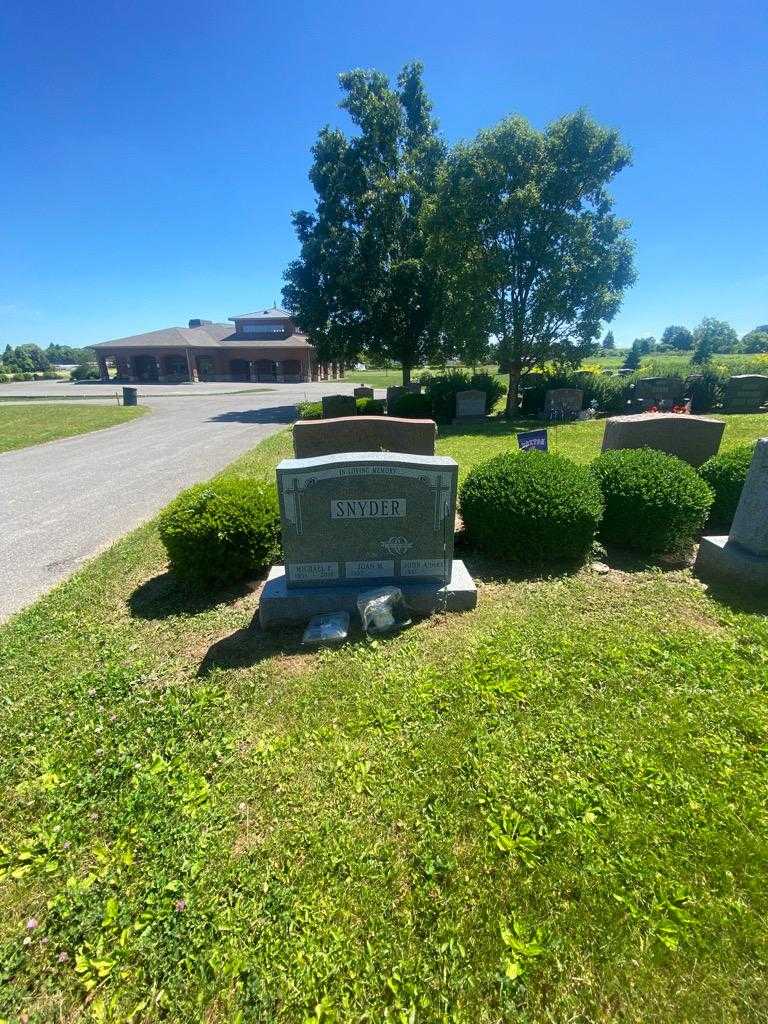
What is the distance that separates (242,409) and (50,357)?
118 metres

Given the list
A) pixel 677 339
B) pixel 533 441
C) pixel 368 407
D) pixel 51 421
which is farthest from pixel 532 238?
pixel 677 339

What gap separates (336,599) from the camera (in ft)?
14.4

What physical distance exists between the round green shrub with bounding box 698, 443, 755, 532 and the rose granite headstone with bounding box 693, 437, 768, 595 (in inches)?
58.4

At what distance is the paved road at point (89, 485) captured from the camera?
6281mm

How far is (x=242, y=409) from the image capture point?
88.2ft

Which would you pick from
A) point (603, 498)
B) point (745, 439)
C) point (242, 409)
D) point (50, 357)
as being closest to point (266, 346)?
point (242, 409)

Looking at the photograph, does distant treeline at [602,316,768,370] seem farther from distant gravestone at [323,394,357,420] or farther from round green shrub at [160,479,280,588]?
round green shrub at [160,479,280,588]

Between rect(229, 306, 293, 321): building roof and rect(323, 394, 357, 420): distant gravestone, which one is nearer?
rect(323, 394, 357, 420): distant gravestone

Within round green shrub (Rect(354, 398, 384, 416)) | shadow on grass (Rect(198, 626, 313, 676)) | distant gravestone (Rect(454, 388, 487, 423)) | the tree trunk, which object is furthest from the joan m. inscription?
the tree trunk

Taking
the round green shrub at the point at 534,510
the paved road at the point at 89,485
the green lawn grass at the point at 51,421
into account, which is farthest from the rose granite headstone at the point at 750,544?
the green lawn grass at the point at 51,421

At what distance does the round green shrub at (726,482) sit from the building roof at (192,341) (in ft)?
161

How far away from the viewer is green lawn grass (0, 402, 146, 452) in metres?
16.7

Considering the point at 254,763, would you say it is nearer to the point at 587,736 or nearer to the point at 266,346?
the point at 587,736

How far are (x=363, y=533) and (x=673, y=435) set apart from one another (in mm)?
6487
